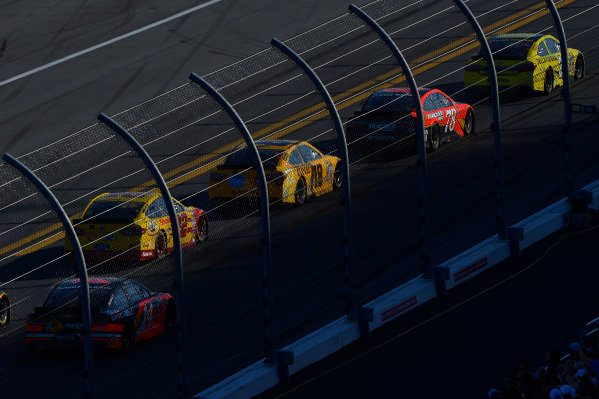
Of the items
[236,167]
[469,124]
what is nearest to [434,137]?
[469,124]

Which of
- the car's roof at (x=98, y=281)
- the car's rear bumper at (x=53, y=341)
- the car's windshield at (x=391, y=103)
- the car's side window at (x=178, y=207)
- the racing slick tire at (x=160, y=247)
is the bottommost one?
the car's rear bumper at (x=53, y=341)

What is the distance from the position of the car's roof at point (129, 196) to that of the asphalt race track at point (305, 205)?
135mm

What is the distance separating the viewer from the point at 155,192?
13484 millimetres

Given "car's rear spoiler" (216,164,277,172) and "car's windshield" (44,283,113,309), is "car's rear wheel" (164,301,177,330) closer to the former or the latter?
"car's windshield" (44,283,113,309)

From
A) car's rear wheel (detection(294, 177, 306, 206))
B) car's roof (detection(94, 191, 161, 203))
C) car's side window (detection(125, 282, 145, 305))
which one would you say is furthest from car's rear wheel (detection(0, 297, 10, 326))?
car's rear wheel (detection(294, 177, 306, 206))

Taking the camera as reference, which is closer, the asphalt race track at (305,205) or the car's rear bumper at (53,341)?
the car's rear bumper at (53,341)

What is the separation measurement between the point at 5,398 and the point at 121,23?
27715mm

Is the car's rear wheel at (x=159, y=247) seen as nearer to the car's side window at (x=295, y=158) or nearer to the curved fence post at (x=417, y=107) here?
the car's side window at (x=295, y=158)

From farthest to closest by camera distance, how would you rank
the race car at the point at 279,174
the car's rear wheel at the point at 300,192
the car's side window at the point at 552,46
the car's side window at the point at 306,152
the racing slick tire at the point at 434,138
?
the car's side window at the point at 552,46 < the racing slick tire at the point at 434,138 < the car's side window at the point at 306,152 < the car's rear wheel at the point at 300,192 < the race car at the point at 279,174

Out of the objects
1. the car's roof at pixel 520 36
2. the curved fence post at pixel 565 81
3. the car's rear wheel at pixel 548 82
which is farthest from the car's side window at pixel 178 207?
the car's rear wheel at pixel 548 82

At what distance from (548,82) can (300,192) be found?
783 cm

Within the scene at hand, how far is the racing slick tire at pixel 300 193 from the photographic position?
14.4 metres

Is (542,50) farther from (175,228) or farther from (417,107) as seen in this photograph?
(175,228)

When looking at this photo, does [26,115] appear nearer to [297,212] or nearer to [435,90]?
[435,90]
